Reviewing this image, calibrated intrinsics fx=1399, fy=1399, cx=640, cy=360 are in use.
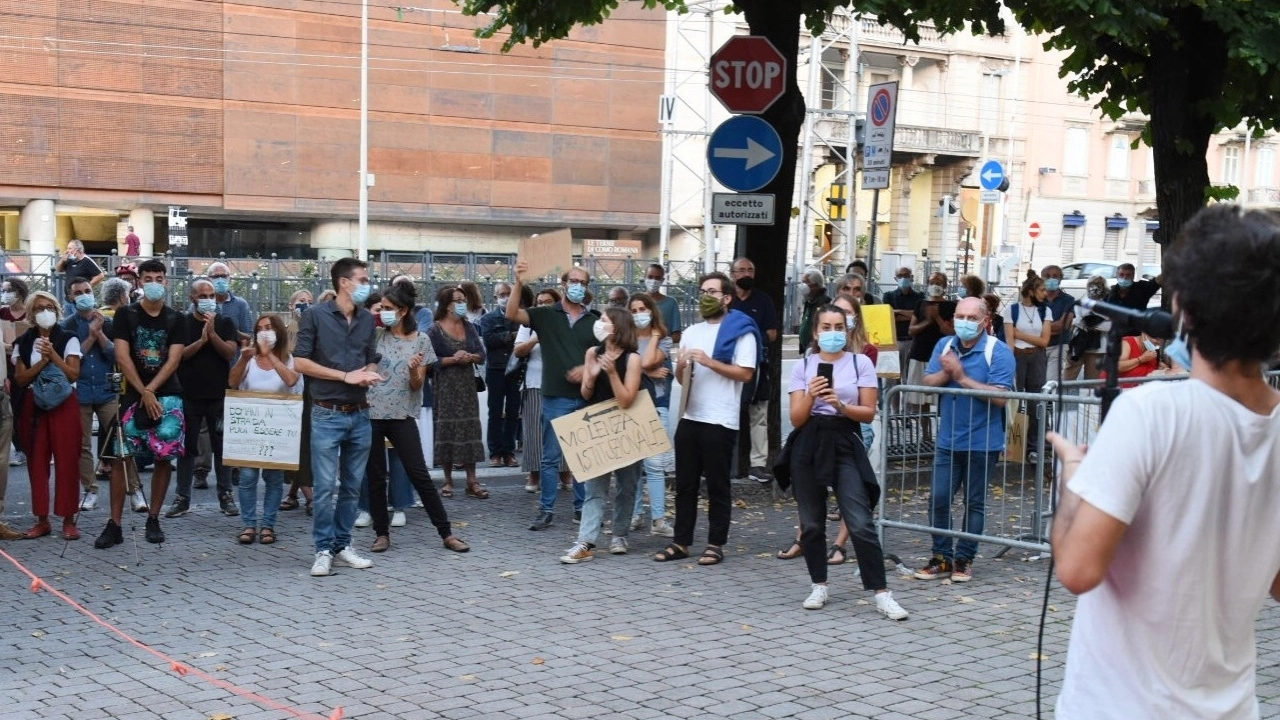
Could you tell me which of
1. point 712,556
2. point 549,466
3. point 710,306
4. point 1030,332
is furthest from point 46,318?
Answer: point 1030,332

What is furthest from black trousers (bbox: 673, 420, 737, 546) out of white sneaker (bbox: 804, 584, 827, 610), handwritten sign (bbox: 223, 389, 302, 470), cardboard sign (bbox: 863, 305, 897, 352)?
cardboard sign (bbox: 863, 305, 897, 352)

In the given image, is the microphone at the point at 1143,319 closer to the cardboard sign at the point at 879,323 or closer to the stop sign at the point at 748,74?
the stop sign at the point at 748,74

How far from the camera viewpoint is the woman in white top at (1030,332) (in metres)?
14.9

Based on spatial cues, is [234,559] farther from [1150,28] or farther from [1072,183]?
[1072,183]

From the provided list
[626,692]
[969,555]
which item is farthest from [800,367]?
[626,692]

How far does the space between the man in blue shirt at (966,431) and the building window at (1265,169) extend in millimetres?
66165

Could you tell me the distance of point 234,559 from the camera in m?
9.26

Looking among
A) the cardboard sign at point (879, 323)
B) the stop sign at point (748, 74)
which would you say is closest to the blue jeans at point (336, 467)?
the stop sign at point (748, 74)

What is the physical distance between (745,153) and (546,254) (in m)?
2.34

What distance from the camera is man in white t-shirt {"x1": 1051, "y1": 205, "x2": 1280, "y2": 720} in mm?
2609

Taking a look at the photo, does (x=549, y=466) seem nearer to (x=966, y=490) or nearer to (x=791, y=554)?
(x=791, y=554)

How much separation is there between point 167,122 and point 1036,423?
4213 cm

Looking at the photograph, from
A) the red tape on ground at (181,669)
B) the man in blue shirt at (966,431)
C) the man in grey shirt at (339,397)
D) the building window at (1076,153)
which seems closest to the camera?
the red tape on ground at (181,669)

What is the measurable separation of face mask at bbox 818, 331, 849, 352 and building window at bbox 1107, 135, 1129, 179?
6026 cm
